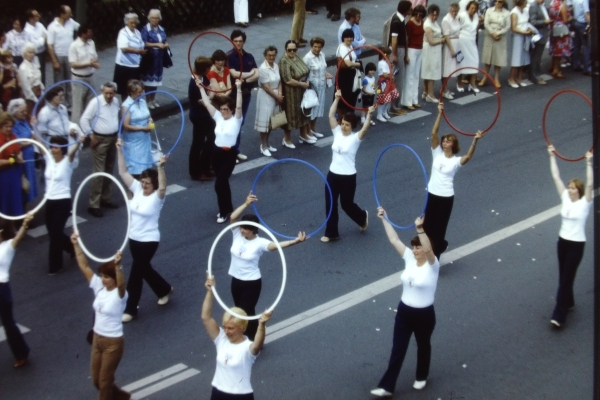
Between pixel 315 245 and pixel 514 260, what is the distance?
103 inches

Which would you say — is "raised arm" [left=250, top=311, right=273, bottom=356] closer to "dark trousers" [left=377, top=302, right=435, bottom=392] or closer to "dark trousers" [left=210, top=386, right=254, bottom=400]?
"dark trousers" [left=210, top=386, right=254, bottom=400]

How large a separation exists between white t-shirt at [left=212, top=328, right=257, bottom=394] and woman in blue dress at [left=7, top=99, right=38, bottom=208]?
552cm

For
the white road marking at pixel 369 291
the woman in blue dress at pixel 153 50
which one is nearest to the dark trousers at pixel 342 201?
the white road marking at pixel 369 291

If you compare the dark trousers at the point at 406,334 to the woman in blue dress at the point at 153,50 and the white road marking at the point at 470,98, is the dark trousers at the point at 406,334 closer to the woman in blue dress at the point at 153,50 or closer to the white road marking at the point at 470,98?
the woman in blue dress at the point at 153,50

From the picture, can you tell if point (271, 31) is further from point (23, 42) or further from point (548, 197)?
point (548, 197)

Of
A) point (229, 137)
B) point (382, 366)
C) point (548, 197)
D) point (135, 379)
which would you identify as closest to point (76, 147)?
point (229, 137)

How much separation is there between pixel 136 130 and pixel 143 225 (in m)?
2.71

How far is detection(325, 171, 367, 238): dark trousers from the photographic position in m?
11.9

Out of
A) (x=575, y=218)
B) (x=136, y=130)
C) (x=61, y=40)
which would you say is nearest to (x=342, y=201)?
(x=136, y=130)

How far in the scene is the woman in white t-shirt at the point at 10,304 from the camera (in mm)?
9133

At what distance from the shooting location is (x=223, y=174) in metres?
12.5

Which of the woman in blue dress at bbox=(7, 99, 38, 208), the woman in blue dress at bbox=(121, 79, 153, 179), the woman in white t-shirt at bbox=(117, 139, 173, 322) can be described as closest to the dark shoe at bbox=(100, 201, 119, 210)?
the woman in blue dress at bbox=(121, 79, 153, 179)

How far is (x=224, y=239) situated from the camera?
482 inches

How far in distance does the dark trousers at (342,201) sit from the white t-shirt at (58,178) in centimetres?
339
